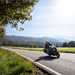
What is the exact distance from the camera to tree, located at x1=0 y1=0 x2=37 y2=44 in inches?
756

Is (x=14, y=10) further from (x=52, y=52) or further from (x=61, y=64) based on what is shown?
(x=52, y=52)

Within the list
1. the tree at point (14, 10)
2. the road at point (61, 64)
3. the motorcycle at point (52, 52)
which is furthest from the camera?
the motorcycle at point (52, 52)

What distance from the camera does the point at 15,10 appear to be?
20766mm

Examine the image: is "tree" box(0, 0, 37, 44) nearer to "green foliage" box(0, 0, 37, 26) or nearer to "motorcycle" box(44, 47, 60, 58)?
"green foliage" box(0, 0, 37, 26)

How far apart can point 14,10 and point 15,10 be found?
0.09 m

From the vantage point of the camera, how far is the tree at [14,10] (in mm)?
19203

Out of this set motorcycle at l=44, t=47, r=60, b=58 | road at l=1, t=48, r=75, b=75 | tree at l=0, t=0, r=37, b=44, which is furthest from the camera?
motorcycle at l=44, t=47, r=60, b=58

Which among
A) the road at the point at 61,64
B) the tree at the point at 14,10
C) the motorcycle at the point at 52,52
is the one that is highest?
the tree at the point at 14,10

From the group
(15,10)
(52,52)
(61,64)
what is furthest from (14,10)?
(52,52)

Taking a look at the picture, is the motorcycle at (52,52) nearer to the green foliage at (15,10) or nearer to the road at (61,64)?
the road at (61,64)

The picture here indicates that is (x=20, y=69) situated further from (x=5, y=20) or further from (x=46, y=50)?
(x=46, y=50)

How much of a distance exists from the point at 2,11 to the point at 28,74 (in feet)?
24.8

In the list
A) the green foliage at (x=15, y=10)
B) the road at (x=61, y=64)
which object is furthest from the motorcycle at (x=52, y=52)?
the green foliage at (x=15, y=10)

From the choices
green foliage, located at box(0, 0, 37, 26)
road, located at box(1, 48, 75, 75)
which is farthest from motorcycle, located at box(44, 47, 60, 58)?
green foliage, located at box(0, 0, 37, 26)
